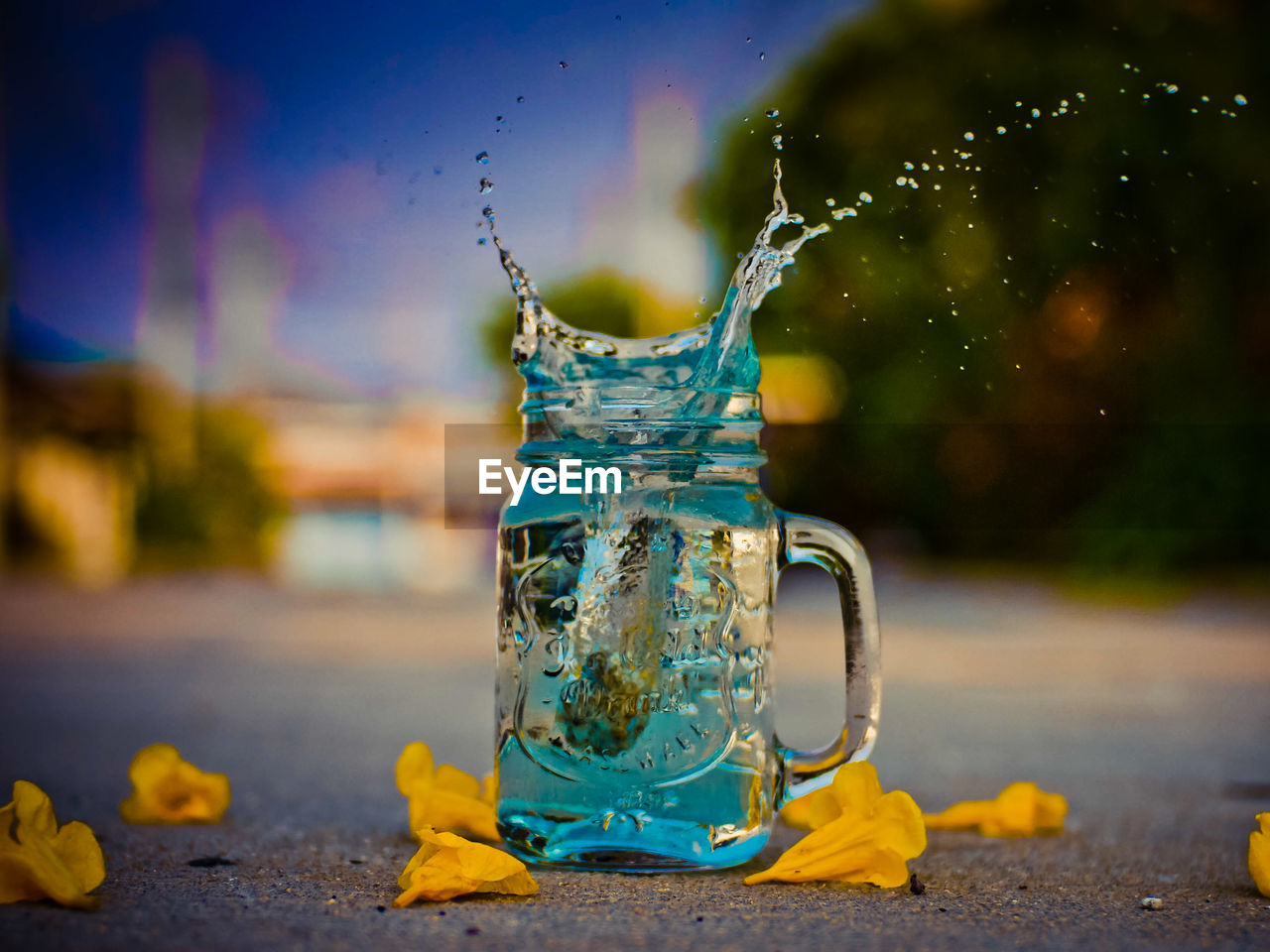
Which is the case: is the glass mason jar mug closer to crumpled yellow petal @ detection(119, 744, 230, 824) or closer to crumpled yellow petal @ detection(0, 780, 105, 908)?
crumpled yellow petal @ detection(0, 780, 105, 908)

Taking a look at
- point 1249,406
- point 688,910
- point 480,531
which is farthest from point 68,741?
point 480,531

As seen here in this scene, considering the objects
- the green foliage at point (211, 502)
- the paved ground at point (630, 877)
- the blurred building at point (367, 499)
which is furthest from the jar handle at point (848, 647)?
the green foliage at point (211, 502)

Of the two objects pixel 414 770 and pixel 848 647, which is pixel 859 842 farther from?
pixel 414 770

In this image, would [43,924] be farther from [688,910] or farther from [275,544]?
[275,544]

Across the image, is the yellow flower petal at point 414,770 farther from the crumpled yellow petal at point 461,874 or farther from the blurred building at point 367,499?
the blurred building at point 367,499

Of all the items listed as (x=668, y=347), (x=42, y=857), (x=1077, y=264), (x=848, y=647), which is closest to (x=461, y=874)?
(x=42, y=857)

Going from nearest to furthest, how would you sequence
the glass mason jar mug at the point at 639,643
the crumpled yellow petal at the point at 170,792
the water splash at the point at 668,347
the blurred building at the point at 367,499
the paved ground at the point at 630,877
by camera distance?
the paved ground at the point at 630,877 < the glass mason jar mug at the point at 639,643 < the water splash at the point at 668,347 < the crumpled yellow petal at the point at 170,792 < the blurred building at the point at 367,499

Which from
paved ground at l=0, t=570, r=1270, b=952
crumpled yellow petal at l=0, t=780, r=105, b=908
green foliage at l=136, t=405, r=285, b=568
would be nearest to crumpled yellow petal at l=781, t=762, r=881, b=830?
paved ground at l=0, t=570, r=1270, b=952
